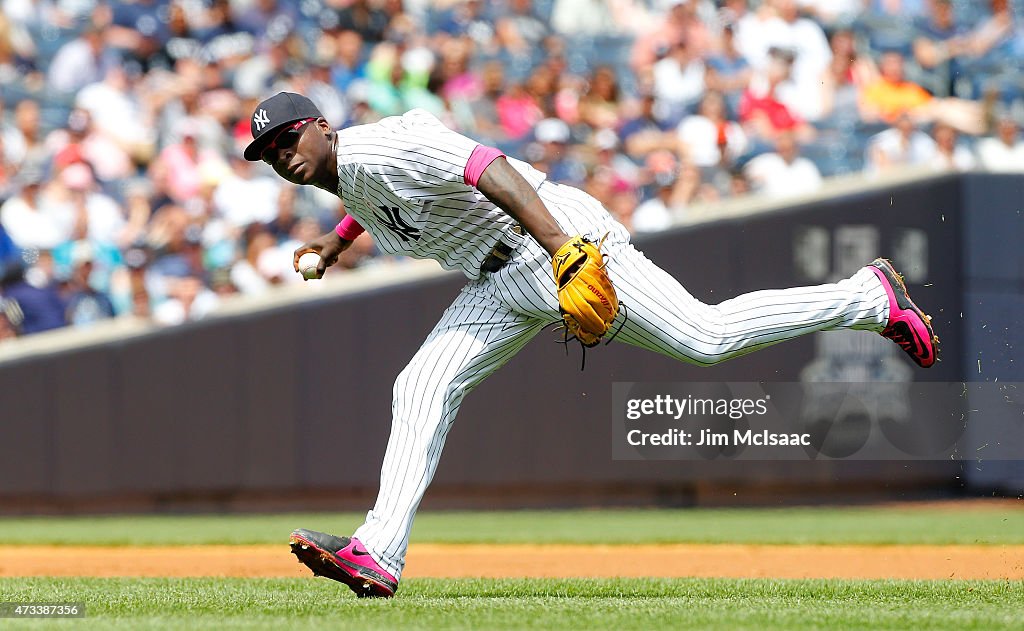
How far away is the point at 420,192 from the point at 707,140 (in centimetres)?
594

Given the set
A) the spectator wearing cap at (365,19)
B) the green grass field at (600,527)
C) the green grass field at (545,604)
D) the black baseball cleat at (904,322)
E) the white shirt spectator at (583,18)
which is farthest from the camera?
the white shirt spectator at (583,18)

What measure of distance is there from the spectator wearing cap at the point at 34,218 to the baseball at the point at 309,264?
4933 mm

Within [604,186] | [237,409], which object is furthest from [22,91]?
[604,186]

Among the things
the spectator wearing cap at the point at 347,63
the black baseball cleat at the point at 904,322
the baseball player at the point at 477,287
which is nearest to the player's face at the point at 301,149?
the baseball player at the point at 477,287

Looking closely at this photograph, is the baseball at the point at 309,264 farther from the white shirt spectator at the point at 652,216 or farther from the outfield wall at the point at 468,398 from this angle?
the white shirt spectator at the point at 652,216

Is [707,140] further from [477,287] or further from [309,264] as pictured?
[477,287]

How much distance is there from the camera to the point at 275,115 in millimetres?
3934

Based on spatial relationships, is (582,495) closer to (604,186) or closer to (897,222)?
(604,186)

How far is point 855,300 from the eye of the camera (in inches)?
174

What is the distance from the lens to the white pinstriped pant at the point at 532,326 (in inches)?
165

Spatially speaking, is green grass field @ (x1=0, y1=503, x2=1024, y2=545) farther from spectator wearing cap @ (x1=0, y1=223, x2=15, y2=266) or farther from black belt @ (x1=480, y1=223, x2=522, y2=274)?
black belt @ (x1=480, y1=223, x2=522, y2=274)

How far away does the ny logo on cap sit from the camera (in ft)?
→ 12.9

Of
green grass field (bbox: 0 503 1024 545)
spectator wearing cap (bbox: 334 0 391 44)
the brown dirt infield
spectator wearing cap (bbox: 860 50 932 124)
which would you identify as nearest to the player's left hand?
the brown dirt infield

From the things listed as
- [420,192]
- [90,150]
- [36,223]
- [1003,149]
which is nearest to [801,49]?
[1003,149]
